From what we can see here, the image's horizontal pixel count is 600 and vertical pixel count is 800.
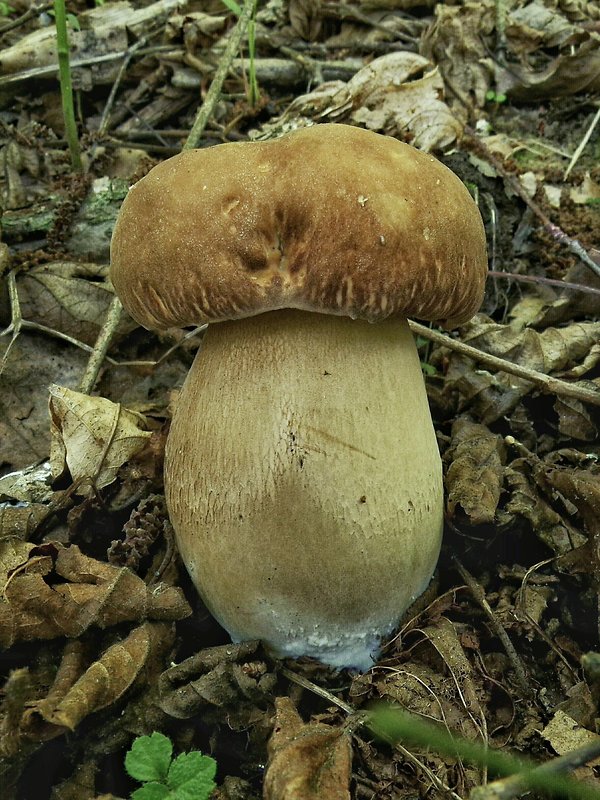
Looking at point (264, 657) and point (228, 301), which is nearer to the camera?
point (228, 301)

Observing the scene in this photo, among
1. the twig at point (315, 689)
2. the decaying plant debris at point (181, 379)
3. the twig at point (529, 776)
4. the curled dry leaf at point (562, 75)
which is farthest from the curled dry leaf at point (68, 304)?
the curled dry leaf at point (562, 75)

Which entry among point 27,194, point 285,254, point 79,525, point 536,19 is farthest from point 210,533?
point 536,19

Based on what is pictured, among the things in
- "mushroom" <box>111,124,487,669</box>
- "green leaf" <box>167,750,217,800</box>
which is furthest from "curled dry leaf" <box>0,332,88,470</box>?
"green leaf" <box>167,750,217,800</box>

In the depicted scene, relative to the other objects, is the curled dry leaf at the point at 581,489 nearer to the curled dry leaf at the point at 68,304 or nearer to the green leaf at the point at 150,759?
the green leaf at the point at 150,759

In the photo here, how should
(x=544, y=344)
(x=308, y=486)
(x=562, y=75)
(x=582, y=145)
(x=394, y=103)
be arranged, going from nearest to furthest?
(x=308, y=486) < (x=544, y=344) < (x=394, y=103) < (x=582, y=145) < (x=562, y=75)

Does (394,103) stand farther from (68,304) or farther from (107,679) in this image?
(107,679)

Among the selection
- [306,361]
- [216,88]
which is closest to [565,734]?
[306,361]

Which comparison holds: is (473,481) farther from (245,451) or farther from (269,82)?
(269,82)
